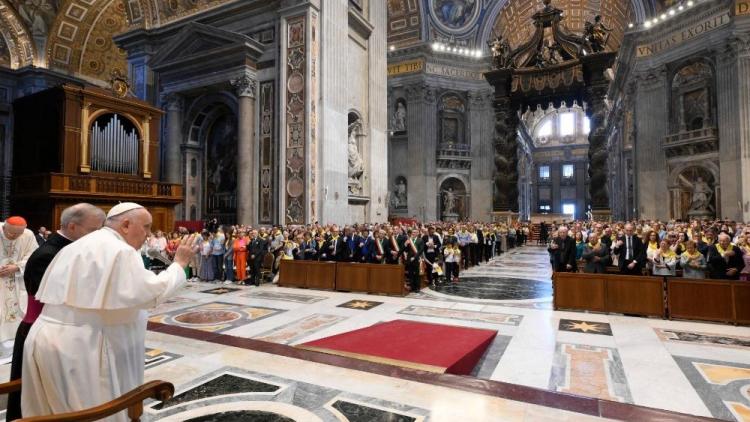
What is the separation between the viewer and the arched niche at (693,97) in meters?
21.5

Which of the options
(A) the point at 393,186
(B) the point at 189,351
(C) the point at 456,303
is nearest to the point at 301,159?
(C) the point at 456,303

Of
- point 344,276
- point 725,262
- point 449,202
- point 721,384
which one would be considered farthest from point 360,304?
point 449,202

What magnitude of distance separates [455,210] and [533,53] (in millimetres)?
11681

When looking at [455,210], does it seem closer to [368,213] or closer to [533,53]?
[533,53]

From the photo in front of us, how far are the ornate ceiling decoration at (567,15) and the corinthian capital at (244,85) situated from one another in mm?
22829

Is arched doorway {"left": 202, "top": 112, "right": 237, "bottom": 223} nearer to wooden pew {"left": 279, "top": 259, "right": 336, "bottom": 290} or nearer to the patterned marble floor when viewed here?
wooden pew {"left": 279, "top": 259, "right": 336, "bottom": 290}

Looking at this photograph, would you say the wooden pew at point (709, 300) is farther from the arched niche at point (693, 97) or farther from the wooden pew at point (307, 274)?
the arched niche at point (693, 97)

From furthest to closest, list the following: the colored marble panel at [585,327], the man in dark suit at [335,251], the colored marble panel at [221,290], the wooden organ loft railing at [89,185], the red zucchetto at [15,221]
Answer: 1. the wooden organ loft railing at [89,185]
2. the man in dark suit at [335,251]
3. the colored marble panel at [221,290]
4. the colored marble panel at [585,327]
5. the red zucchetto at [15,221]

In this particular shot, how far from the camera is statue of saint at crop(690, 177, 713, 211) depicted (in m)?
21.6

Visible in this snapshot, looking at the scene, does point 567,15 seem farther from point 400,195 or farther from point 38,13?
point 38,13

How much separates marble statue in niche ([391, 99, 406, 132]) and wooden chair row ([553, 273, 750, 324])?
24748mm

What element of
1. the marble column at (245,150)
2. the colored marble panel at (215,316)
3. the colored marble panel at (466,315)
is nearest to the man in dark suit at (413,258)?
the colored marble panel at (466,315)

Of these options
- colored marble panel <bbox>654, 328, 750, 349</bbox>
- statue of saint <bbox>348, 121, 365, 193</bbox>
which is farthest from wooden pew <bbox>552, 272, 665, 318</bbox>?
statue of saint <bbox>348, 121, 365, 193</bbox>

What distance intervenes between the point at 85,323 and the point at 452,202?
98.7 feet
